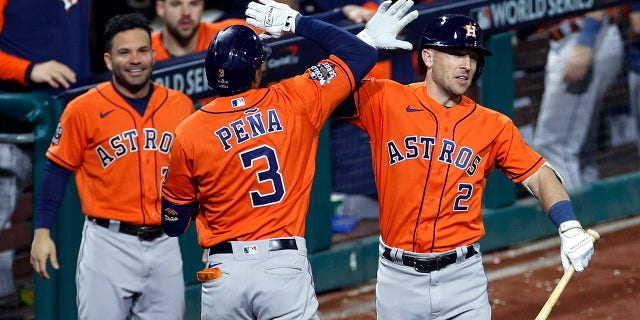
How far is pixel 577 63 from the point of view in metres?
8.67

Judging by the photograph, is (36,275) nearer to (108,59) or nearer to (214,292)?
(108,59)

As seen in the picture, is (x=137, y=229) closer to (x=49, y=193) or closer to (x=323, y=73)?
(x=49, y=193)

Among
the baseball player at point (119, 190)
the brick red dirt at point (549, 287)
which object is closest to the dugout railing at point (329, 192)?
the brick red dirt at point (549, 287)

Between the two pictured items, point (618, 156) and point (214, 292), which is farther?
point (618, 156)

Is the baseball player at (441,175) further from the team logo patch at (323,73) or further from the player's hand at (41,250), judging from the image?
the player's hand at (41,250)

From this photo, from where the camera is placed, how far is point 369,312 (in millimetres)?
7211

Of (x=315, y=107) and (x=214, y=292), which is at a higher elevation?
(x=315, y=107)

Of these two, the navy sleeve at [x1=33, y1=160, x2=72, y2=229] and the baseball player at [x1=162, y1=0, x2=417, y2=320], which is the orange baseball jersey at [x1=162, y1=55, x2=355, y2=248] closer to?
the baseball player at [x1=162, y1=0, x2=417, y2=320]

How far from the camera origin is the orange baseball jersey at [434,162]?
16.5ft

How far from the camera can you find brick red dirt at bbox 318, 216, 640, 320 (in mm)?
7086

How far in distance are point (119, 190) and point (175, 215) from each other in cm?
93

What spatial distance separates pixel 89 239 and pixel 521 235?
11.9 ft

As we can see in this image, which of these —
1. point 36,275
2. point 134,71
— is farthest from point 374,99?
point 36,275

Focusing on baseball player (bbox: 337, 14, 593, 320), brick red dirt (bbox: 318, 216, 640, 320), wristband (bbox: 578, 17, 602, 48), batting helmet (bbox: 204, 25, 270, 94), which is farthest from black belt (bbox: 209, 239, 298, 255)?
wristband (bbox: 578, 17, 602, 48)
